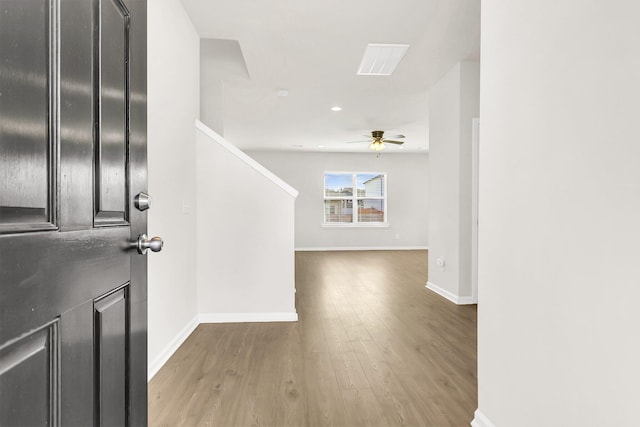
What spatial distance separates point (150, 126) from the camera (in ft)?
6.39

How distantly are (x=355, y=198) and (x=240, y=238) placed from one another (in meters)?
6.35

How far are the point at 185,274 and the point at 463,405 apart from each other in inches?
81.2

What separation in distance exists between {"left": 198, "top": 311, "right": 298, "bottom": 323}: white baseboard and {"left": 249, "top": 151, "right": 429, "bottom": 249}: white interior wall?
5726 millimetres

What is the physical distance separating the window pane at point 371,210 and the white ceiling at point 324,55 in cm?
333

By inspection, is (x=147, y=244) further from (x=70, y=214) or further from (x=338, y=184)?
(x=338, y=184)

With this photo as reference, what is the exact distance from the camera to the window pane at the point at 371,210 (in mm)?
9150

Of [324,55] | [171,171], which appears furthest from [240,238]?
[324,55]

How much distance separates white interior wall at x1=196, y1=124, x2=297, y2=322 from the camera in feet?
9.83

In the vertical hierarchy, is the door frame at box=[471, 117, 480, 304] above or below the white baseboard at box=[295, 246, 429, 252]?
above

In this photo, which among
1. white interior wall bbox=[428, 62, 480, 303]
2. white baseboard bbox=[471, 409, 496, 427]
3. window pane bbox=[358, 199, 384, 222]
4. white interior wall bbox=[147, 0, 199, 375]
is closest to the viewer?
white baseboard bbox=[471, 409, 496, 427]

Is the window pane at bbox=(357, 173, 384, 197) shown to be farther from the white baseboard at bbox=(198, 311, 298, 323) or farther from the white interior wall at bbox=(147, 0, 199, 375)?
the white interior wall at bbox=(147, 0, 199, 375)

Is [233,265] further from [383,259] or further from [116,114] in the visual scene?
[383,259]

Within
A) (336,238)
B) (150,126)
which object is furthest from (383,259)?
(150,126)

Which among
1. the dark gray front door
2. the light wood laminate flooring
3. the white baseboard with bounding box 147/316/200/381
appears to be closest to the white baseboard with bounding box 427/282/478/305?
the light wood laminate flooring
